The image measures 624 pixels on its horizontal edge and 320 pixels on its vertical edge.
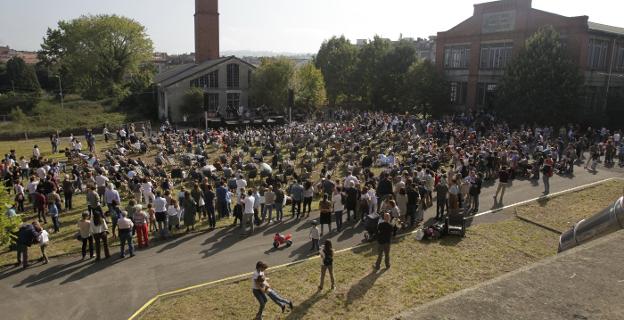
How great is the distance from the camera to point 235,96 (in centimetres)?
4775

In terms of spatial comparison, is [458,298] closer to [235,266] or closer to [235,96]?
[235,266]

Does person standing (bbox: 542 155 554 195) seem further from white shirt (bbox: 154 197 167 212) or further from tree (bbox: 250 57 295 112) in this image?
tree (bbox: 250 57 295 112)

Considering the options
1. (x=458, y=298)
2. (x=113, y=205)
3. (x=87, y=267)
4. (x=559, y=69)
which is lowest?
(x=87, y=267)

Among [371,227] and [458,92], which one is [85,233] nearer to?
[371,227]

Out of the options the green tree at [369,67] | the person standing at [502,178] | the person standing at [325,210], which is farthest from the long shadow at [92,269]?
the green tree at [369,67]

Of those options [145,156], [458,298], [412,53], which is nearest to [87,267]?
[458,298]

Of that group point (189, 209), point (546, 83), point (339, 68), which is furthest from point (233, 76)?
point (189, 209)

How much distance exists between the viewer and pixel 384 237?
11328 mm

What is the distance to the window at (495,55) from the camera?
41.1 meters

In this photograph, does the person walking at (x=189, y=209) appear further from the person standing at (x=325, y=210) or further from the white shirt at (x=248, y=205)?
the person standing at (x=325, y=210)

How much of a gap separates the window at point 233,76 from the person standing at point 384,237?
38.5 meters

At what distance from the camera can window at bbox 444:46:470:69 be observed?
148ft

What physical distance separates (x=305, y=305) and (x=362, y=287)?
161 cm

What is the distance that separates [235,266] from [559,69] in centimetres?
3197
